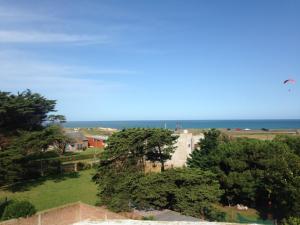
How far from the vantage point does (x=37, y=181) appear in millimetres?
41031

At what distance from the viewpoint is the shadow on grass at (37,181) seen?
36.9 meters

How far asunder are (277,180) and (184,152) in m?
19.9

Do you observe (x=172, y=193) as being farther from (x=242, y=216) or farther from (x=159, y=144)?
(x=242, y=216)

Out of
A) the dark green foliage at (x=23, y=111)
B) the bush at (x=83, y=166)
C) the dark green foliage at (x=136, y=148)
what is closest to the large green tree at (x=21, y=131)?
the dark green foliage at (x=23, y=111)

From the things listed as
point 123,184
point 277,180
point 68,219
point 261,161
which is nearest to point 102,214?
point 68,219

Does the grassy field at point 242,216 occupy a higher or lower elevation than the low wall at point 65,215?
lower

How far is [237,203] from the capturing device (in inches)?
1257

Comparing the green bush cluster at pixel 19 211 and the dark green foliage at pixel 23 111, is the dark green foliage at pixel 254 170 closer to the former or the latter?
the green bush cluster at pixel 19 211

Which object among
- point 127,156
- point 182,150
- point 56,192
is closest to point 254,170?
point 127,156

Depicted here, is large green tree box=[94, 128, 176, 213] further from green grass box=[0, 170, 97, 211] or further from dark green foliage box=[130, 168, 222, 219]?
green grass box=[0, 170, 97, 211]

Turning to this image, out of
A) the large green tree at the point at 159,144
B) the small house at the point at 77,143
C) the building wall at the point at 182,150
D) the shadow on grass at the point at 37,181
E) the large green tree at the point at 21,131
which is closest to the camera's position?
the large green tree at the point at 159,144

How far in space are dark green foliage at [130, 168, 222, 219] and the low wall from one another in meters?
3.80

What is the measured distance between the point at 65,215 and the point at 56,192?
1695 cm

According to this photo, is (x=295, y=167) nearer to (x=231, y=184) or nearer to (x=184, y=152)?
(x=231, y=184)
